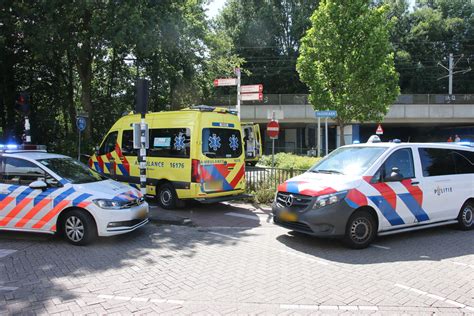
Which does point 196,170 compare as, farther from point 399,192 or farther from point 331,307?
point 331,307

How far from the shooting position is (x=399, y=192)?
696 centimetres

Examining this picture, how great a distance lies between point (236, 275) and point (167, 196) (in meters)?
5.27

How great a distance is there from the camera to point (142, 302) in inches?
175

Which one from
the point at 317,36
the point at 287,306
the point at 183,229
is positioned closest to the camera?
the point at 287,306

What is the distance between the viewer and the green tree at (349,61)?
18.3 metres

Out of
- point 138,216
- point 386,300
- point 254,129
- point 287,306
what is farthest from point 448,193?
point 254,129

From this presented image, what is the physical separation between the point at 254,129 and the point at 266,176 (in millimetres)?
10223

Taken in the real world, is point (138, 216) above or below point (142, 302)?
above

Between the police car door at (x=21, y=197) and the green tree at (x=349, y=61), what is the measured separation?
14677 mm

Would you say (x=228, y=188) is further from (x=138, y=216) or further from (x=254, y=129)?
(x=254, y=129)

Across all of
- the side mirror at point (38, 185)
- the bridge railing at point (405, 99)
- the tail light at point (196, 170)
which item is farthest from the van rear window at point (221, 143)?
the bridge railing at point (405, 99)

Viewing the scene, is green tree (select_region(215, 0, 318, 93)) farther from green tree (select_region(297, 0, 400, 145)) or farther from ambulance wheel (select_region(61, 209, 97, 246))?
ambulance wheel (select_region(61, 209, 97, 246))

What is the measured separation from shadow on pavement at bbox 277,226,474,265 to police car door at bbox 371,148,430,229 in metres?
0.39

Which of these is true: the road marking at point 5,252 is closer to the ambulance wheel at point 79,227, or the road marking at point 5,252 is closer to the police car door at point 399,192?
the ambulance wheel at point 79,227
